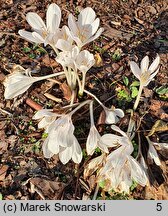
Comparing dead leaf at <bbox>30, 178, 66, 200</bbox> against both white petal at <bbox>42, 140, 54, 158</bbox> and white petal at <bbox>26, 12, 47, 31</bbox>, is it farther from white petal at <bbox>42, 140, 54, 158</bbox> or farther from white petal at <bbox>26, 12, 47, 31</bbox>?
white petal at <bbox>26, 12, 47, 31</bbox>

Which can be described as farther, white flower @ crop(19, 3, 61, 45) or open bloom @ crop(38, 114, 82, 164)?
white flower @ crop(19, 3, 61, 45)

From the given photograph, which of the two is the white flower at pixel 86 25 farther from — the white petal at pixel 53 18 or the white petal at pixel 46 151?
the white petal at pixel 46 151

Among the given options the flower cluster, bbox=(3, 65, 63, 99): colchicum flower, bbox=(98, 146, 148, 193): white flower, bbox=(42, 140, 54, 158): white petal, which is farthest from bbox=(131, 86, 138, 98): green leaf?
bbox=(42, 140, 54, 158): white petal

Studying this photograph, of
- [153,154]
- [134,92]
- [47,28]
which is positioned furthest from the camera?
[134,92]

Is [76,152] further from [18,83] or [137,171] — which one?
[18,83]

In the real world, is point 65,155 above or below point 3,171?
above

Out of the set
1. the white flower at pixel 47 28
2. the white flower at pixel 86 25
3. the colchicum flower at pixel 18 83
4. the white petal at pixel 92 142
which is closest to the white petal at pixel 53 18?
the white flower at pixel 47 28

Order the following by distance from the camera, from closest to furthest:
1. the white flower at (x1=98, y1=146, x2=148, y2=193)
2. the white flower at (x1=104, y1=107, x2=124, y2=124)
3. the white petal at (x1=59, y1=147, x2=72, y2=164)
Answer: the white flower at (x1=98, y1=146, x2=148, y2=193), the white petal at (x1=59, y1=147, x2=72, y2=164), the white flower at (x1=104, y1=107, x2=124, y2=124)

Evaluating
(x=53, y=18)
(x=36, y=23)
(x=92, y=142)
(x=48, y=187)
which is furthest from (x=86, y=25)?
(x=48, y=187)

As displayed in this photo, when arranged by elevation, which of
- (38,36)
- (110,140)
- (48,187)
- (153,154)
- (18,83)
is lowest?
(48,187)
